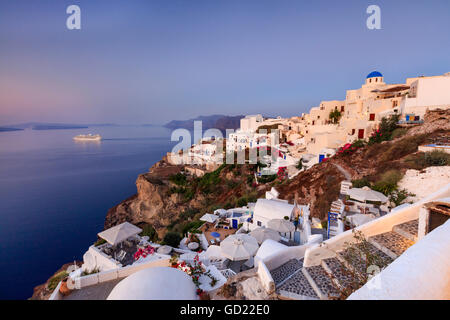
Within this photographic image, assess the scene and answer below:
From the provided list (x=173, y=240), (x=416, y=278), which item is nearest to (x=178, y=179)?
(x=173, y=240)

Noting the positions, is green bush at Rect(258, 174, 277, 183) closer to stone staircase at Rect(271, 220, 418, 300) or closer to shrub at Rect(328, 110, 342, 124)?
shrub at Rect(328, 110, 342, 124)

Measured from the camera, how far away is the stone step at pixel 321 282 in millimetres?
2964

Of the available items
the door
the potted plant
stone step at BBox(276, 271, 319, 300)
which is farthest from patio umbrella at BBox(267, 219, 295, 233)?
the door

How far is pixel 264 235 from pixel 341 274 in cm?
448

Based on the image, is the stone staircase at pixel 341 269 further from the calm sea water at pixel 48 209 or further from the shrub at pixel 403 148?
the calm sea water at pixel 48 209

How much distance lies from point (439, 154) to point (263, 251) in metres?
9.70

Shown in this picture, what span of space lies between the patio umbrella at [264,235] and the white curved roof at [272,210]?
1398 millimetres

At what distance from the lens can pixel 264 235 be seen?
25.1 feet

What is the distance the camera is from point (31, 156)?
57219 mm

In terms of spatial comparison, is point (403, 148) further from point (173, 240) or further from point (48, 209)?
point (48, 209)

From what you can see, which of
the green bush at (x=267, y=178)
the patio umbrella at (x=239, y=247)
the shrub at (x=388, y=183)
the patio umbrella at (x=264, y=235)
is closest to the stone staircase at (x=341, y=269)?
the patio umbrella at (x=239, y=247)

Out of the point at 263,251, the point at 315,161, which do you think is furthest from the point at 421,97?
the point at 263,251

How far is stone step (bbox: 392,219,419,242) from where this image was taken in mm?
3708
